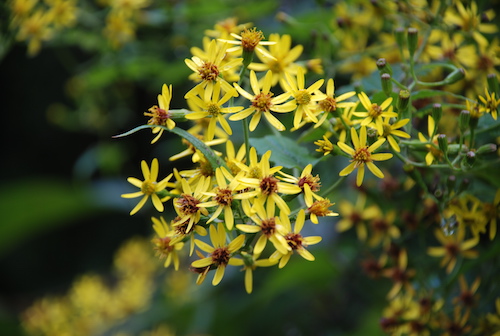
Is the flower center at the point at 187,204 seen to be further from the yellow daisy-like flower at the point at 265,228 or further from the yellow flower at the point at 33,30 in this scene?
the yellow flower at the point at 33,30

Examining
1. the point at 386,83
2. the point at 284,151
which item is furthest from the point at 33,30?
the point at 386,83

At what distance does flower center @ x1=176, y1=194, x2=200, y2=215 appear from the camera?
0.67 m

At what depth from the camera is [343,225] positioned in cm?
114

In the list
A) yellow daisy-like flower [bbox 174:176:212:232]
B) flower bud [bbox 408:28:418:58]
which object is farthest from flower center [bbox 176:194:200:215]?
flower bud [bbox 408:28:418:58]

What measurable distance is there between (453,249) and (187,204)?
0.56 metres

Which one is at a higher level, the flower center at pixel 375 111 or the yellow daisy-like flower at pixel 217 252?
the flower center at pixel 375 111

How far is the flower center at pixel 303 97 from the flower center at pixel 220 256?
24cm

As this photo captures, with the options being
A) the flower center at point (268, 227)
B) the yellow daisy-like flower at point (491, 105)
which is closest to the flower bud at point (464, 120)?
the yellow daisy-like flower at point (491, 105)

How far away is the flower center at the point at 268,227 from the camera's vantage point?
65 centimetres

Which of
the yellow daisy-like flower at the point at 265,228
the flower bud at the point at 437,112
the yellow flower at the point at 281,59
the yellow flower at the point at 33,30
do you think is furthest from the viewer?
the yellow flower at the point at 33,30

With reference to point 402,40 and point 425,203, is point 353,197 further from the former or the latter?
point 402,40

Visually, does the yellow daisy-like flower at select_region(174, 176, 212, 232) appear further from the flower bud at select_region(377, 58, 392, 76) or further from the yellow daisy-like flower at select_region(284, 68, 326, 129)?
the flower bud at select_region(377, 58, 392, 76)

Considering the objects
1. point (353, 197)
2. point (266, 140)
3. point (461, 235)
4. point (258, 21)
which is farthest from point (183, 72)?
point (461, 235)

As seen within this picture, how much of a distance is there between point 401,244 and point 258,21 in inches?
39.8
